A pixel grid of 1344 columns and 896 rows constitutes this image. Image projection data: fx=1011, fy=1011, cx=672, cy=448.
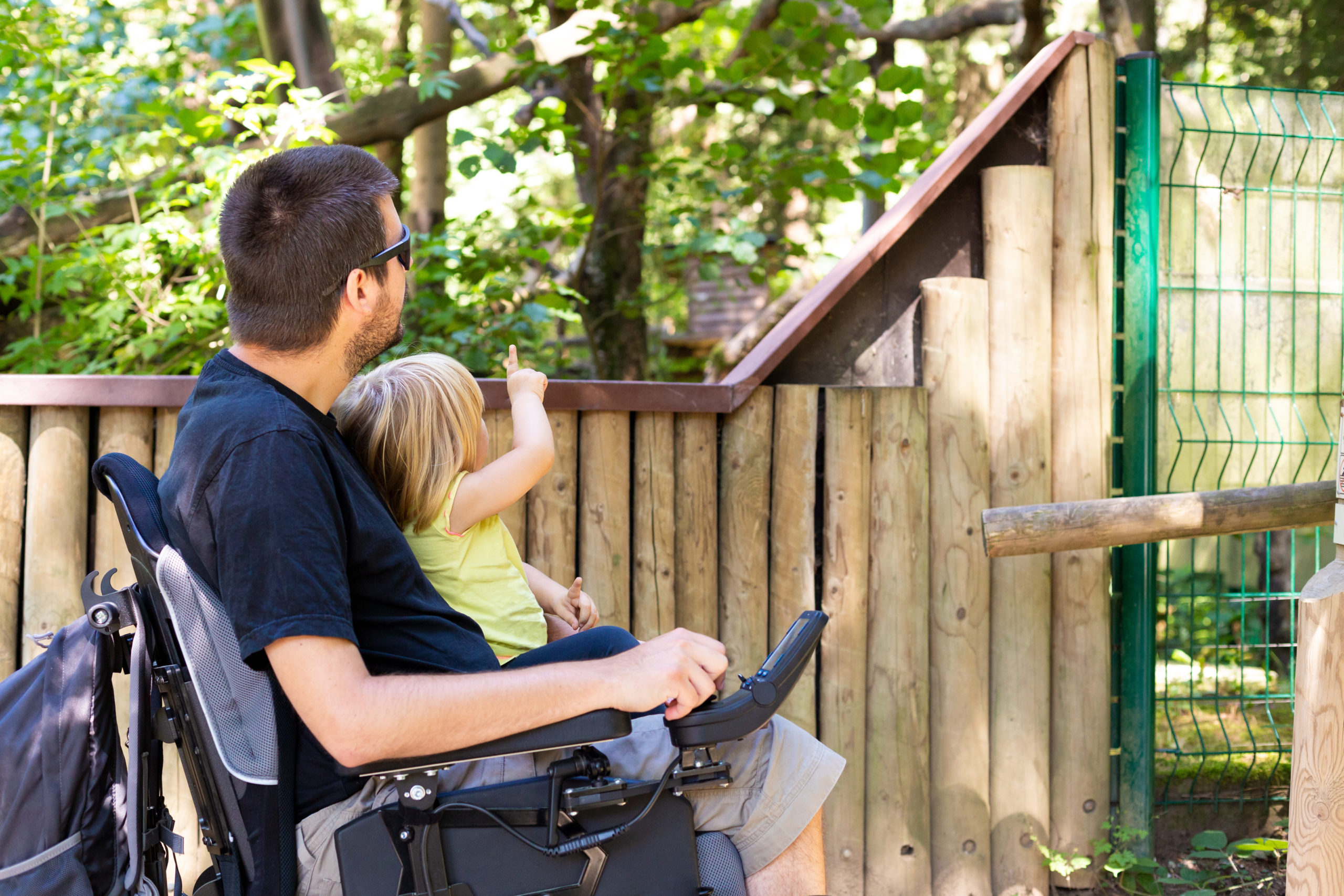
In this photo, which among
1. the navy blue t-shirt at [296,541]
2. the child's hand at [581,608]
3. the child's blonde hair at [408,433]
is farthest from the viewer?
the child's hand at [581,608]

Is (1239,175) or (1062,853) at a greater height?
(1239,175)

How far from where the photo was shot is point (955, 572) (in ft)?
9.53

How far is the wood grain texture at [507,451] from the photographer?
2.58m

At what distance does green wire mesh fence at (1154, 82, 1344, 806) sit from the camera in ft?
10.2

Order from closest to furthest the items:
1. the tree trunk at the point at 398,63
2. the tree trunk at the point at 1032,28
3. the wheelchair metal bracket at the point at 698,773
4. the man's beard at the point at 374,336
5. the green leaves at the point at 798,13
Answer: the wheelchair metal bracket at the point at 698,773 < the man's beard at the point at 374,336 < the tree trunk at the point at 398,63 < the green leaves at the point at 798,13 < the tree trunk at the point at 1032,28

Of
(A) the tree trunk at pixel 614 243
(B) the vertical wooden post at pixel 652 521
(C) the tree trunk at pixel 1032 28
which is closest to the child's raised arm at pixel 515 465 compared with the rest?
(B) the vertical wooden post at pixel 652 521

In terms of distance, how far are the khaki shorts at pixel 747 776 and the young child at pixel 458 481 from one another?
0.18 meters

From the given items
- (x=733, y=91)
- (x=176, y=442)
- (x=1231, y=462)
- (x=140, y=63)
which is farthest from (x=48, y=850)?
(x=140, y=63)

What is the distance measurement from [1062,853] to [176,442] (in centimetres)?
268

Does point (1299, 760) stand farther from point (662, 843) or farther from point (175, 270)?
point (175, 270)

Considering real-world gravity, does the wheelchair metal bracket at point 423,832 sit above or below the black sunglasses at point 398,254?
below

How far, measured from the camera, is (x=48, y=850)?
1423 mm

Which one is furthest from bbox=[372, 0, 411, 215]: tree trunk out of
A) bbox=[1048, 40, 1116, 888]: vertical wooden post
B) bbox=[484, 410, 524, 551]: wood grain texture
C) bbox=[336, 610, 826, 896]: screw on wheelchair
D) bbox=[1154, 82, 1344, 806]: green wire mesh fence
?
bbox=[1154, 82, 1344, 806]: green wire mesh fence

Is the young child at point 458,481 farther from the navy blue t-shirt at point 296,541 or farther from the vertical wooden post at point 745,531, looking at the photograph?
the vertical wooden post at point 745,531
